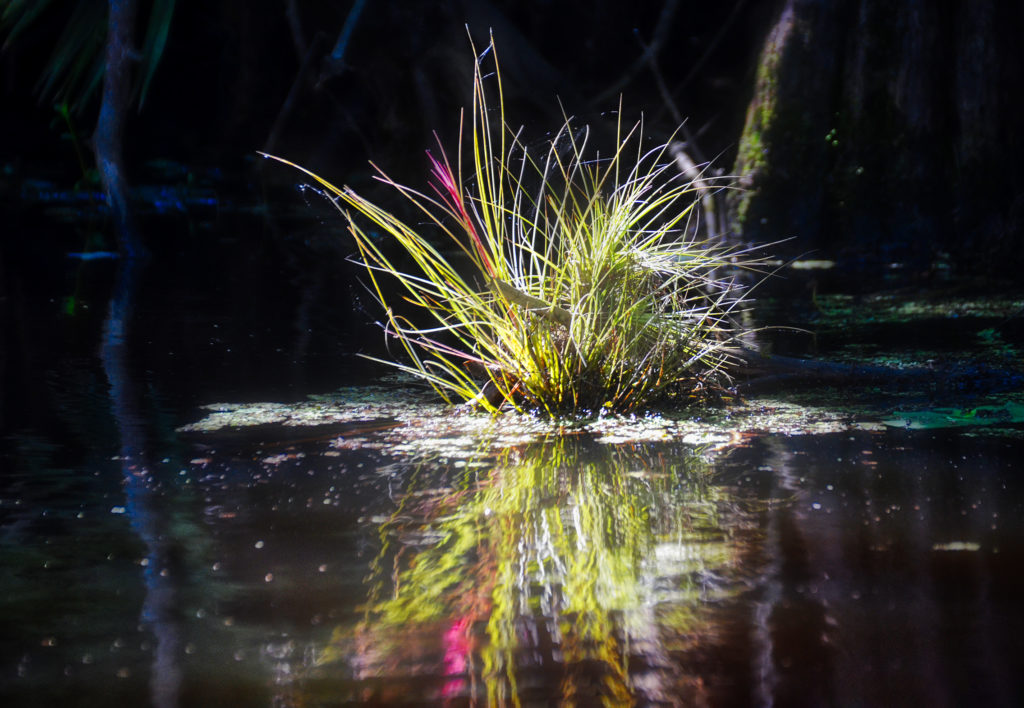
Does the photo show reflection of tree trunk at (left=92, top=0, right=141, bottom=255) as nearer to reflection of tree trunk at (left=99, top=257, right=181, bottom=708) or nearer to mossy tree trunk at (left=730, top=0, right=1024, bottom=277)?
reflection of tree trunk at (left=99, top=257, right=181, bottom=708)

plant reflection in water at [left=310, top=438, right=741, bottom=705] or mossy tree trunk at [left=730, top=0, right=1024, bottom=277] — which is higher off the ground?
mossy tree trunk at [left=730, top=0, right=1024, bottom=277]

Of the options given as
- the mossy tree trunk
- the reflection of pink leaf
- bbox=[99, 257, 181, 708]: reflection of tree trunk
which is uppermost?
the mossy tree trunk

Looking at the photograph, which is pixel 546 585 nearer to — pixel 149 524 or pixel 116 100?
pixel 149 524

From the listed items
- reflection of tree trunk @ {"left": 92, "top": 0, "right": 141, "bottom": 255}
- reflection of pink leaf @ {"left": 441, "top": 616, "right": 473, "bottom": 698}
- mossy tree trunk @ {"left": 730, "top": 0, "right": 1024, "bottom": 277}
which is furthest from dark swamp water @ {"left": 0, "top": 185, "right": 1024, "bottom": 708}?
reflection of tree trunk @ {"left": 92, "top": 0, "right": 141, "bottom": 255}

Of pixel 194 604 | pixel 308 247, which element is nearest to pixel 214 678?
Answer: pixel 194 604

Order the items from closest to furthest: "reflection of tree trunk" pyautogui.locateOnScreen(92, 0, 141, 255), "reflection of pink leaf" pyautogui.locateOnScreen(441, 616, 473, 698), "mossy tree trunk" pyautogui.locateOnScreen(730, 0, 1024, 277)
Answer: "reflection of pink leaf" pyautogui.locateOnScreen(441, 616, 473, 698) < "mossy tree trunk" pyautogui.locateOnScreen(730, 0, 1024, 277) < "reflection of tree trunk" pyautogui.locateOnScreen(92, 0, 141, 255)

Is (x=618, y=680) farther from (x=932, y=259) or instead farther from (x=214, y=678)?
(x=932, y=259)

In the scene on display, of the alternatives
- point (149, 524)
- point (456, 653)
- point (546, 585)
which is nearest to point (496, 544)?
point (546, 585)

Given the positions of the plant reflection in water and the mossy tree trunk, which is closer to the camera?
the plant reflection in water
